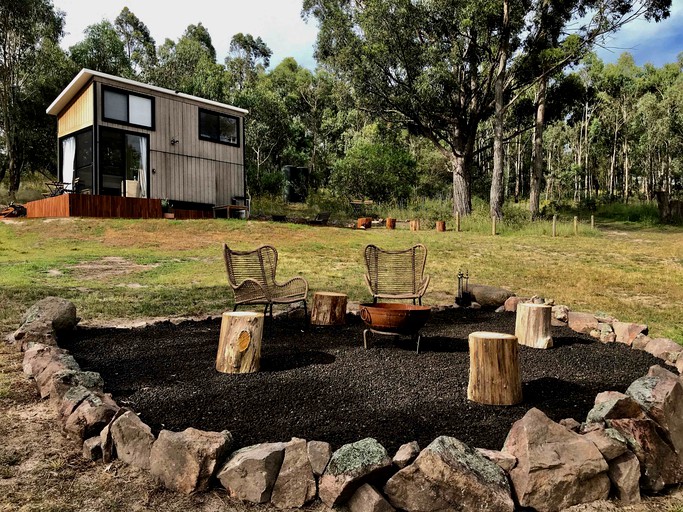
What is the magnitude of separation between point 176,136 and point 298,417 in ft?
51.8

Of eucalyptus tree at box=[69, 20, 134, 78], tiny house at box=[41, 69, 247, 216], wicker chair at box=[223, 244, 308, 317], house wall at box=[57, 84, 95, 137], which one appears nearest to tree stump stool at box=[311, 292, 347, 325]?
wicker chair at box=[223, 244, 308, 317]

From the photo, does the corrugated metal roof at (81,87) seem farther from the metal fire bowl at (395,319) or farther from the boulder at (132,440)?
the boulder at (132,440)

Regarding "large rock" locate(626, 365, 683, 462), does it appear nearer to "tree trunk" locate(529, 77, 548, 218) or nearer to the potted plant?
→ the potted plant

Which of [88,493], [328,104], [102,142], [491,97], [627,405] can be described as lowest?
[88,493]

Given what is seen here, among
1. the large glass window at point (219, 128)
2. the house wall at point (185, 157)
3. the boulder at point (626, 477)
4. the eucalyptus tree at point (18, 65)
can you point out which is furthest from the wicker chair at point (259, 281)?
the eucalyptus tree at point (18, 65)

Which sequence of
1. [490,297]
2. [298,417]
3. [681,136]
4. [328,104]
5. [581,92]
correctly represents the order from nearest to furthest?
[298,417], [490,297], [581,92], [681,136], [328,104]

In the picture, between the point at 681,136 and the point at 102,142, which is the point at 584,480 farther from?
the point at 681,136

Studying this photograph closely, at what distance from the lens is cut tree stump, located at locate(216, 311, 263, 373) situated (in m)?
3.78

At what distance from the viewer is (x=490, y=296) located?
668cm

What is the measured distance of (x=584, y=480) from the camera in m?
2.22

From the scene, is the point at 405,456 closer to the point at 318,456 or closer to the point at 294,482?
the point at 318,456

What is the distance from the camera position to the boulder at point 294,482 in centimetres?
216

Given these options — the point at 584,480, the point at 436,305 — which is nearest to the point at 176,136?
the point at 436,305

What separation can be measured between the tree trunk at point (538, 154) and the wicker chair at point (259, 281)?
17931mm
